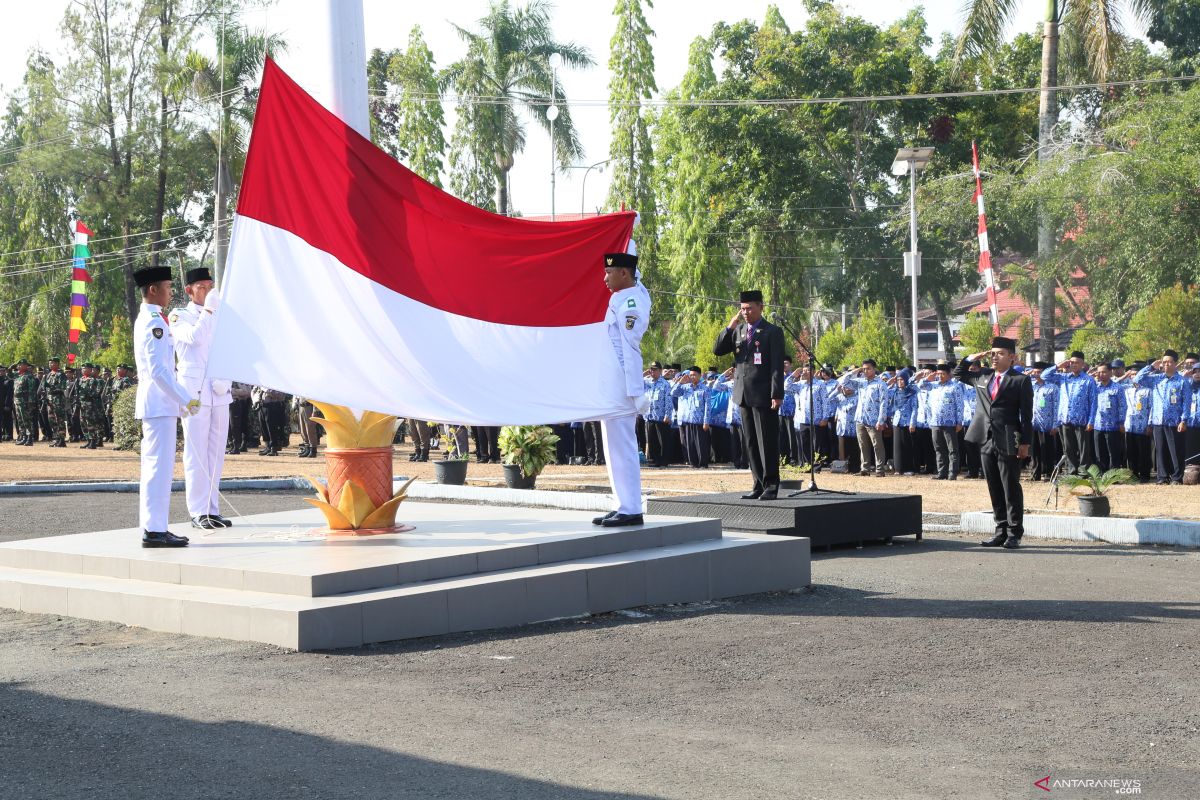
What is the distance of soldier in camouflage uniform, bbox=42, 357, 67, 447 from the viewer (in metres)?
31.5

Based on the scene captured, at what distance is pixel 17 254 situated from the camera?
5025cm

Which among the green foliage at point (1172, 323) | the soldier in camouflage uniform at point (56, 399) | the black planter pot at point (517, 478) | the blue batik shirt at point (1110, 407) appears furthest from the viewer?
the soldier in camouflage uniform at point (56, 399)

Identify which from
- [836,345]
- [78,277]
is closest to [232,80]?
[78,277]

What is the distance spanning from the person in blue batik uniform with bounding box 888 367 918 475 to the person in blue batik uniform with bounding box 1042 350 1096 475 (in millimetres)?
2123

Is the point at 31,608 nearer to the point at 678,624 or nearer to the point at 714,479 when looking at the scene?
the point at 678,624

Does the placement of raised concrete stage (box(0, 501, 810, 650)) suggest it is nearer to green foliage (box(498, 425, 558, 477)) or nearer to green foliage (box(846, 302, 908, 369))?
green foliage (box(498, 425, 558, 477))

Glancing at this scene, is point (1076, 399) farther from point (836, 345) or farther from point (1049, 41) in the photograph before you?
point (836, 345)

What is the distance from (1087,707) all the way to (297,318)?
5387 millimetres

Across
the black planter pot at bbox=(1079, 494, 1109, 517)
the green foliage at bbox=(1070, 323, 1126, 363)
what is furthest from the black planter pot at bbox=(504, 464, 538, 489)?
the green foliage at bbox=(1070, 323, 1126, 363)

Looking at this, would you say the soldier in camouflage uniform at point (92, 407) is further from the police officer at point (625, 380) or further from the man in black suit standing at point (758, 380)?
the police officer at point (625, 380)

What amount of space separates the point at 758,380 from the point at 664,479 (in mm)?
8135

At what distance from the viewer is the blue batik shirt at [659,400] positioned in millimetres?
24078

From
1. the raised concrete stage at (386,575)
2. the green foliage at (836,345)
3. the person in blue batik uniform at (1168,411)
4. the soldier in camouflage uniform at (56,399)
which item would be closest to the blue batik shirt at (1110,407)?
the person in blue batik uniform at (1168,411)

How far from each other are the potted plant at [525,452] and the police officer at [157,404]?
7.49m
